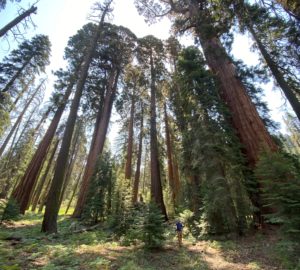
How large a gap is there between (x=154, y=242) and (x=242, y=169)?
423 centimetres

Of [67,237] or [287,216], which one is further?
[67,237]

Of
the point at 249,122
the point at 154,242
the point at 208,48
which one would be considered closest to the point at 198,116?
the point at 249,122

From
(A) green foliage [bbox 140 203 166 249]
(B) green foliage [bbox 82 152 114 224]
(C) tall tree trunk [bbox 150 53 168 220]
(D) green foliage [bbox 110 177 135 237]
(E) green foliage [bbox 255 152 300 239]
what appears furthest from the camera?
(C) tall tree trunk [bbox 150 53 168 220]

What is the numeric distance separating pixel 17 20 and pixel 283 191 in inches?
472

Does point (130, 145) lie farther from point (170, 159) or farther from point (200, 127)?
point (200, 127)

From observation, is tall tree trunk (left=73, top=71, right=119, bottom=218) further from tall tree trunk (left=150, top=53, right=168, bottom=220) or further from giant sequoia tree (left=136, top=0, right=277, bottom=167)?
giant sequoia tree (left=136, top=0, right=277, bottom=167)

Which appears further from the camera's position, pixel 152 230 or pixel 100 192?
pixel 100 192

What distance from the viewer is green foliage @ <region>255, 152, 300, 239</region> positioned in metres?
4.54

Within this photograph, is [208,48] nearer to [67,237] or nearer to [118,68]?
[118,68]

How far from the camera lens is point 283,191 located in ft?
15.8

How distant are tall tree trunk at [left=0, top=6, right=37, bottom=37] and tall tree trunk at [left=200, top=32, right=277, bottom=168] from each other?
25.9 feet

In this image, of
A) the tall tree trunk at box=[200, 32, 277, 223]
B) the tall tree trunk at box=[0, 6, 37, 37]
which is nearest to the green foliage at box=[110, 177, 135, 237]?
the tall tree trunk at box=[200, 32, 277, 223]

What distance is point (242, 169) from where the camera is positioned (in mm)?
8336

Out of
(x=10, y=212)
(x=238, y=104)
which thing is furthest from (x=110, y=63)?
(x=10, y=212)
